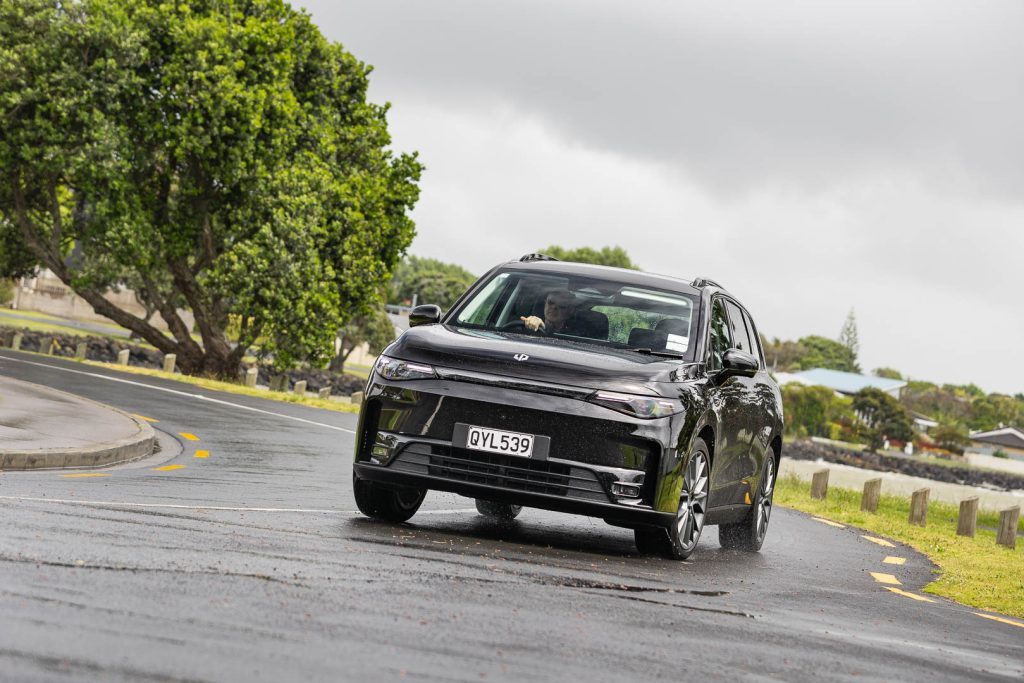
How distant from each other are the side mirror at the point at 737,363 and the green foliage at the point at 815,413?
12057 cm

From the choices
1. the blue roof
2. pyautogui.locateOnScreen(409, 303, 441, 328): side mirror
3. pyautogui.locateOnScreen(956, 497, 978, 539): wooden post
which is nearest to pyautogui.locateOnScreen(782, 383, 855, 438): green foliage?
the blue roof

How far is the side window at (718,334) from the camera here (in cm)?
1042

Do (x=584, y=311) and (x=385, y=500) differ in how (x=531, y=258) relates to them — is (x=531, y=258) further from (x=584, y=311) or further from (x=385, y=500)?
(x=385, y=500)

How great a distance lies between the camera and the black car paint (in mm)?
8906

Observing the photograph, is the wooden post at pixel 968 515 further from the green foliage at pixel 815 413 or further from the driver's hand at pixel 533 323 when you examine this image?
the green foliage at pixel 815 413

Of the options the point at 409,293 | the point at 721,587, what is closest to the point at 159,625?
the point at 721,587

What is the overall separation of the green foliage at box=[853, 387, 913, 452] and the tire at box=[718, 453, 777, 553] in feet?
373

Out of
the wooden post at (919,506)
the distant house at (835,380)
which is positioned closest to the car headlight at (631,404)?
the wooden post at (919,506)

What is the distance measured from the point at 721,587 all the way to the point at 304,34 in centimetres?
3647

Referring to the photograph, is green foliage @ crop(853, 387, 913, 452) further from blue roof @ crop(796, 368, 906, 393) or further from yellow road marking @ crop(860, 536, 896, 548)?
yellow road marking @ crop(860, 536, 896, 548)

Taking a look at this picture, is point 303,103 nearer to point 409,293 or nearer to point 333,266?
point 333,266

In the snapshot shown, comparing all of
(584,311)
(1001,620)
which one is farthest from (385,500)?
(1001,620)

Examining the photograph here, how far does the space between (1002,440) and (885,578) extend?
162 metres

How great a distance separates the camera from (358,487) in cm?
976
